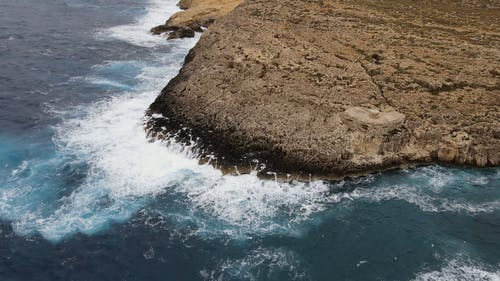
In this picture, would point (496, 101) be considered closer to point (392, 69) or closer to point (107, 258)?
point (392, 69)

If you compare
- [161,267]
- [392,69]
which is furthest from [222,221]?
[392,69]

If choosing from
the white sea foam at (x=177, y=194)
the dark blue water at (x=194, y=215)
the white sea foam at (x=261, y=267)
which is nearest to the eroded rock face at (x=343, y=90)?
the dark blue water at (x=194, y=215)

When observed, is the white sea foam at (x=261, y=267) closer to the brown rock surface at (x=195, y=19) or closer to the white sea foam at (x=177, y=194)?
the white sea foam at (x=177, y=194)

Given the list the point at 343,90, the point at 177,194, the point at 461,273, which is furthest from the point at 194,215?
the point at 343,90

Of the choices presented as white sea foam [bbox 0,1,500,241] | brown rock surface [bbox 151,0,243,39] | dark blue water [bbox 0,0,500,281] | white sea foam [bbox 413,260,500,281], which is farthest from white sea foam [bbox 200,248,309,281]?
brown rock surface [bbox 151,0,243,39]

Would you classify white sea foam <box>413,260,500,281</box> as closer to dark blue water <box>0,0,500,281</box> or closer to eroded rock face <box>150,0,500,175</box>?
dark blue water <box>0,0,500,281</box>
